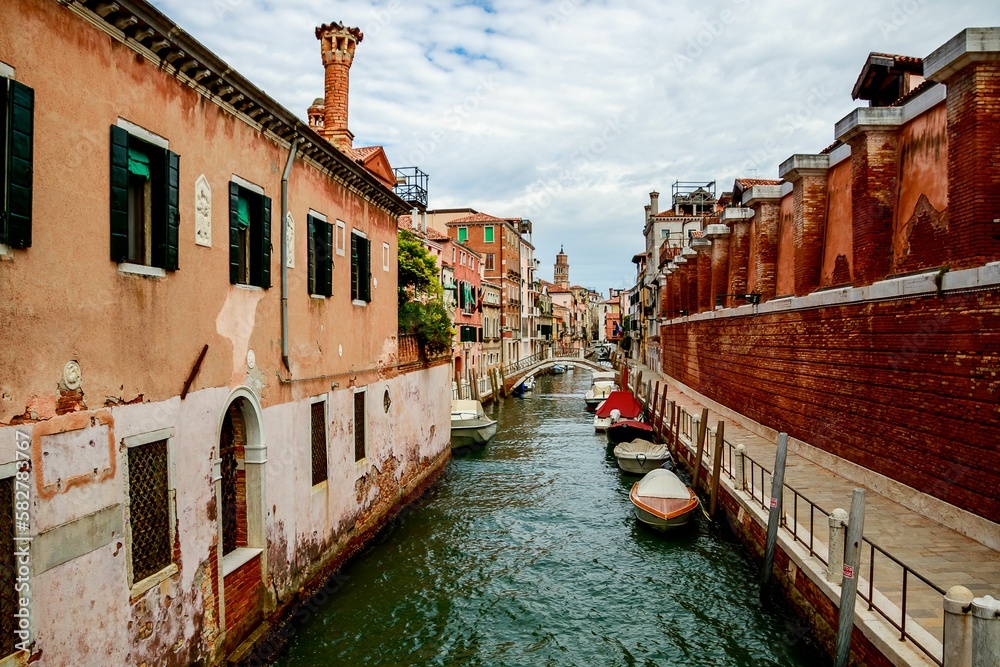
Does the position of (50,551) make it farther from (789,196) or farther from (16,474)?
(789,196)

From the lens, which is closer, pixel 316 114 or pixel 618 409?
pixel 316 114

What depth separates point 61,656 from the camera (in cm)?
426

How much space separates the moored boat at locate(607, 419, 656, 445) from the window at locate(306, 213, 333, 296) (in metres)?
13.0

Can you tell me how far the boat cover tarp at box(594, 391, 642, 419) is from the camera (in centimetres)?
2230

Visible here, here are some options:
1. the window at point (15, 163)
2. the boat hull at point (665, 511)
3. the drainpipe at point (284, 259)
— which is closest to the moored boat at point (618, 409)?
the boat hull at point (665, 511)

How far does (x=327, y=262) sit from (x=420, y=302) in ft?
18.7

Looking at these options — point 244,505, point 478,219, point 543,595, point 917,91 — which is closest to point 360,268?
point 244,505

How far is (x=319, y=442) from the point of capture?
886 cm

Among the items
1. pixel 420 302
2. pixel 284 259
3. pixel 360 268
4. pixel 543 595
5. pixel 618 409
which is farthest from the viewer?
pixel 618 409

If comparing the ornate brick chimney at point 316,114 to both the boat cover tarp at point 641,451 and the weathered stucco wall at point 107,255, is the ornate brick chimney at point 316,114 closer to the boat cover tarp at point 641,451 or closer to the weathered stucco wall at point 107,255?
the weathered stucco wall at point 107,255

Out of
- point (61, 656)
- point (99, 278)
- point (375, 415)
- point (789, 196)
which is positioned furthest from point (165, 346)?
point (789, 196)

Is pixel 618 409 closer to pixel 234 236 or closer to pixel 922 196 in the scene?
pixel 922 196

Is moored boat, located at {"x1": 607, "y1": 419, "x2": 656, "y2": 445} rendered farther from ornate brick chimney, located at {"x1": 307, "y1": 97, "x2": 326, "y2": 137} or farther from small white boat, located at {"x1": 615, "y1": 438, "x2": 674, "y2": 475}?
ornate brick chimney, located at {"x1": 307, "y1": 97, "x2": 326, "y2": 137}

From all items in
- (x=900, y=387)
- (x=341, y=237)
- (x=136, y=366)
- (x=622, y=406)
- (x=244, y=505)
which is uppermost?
(x=341, y=237)
